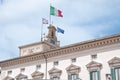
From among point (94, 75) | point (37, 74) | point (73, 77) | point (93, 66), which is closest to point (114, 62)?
point (93, 66)

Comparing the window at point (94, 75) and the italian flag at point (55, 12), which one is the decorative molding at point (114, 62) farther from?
the italian flag at point (55, 12)

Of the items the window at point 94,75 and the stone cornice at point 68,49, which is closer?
the stone cornice at point 68,49

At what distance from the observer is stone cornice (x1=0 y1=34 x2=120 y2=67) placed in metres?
42.2

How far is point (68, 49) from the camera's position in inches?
1799

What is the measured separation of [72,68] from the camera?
146 ft

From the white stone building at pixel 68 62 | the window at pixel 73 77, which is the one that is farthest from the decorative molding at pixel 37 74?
the window at pixel 73 77

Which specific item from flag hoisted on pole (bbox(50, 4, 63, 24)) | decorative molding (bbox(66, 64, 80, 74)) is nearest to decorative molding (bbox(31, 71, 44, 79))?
decorative molding (bbox(66, 64, 80, 74))

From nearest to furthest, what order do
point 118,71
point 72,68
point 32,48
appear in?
1. point 118,71
2. point 72,68
3. point 32,48

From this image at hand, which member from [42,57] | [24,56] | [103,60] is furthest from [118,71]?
[24,56]

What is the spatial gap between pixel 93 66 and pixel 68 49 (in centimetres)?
454

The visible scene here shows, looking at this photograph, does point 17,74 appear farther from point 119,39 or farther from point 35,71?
point 119,39

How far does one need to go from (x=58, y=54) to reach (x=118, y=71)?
29.6 feet

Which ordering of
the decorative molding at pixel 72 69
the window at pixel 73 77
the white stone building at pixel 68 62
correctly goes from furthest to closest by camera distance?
1. the window at pixel 73 77
2. the decorative molding at pixel 72 69
3. the white stone building at pixel 68 62

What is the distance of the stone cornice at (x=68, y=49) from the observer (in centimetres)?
4223
